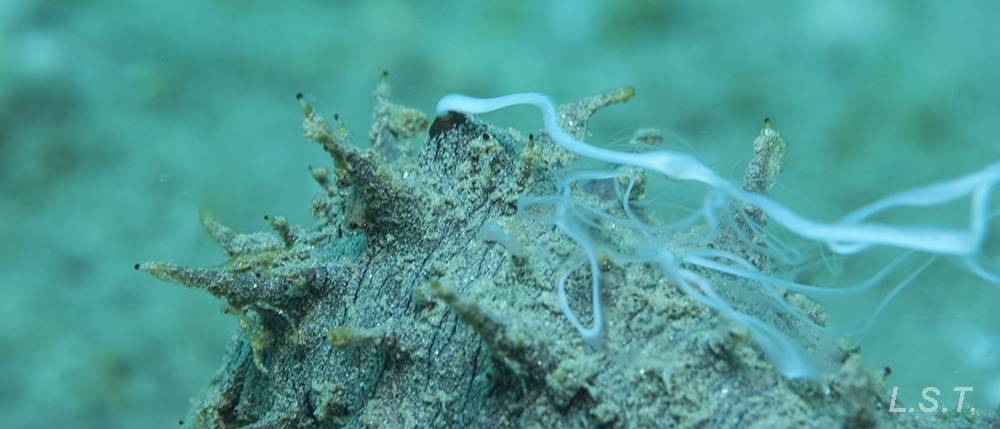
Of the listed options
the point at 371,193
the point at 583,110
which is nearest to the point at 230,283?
the point at 371,193

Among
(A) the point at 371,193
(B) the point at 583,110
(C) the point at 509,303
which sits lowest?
(C) the point at 509,303

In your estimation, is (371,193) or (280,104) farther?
(280,104)

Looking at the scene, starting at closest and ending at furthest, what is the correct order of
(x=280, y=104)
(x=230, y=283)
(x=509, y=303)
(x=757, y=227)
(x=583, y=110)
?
(x=509, y=303)
(x=230, y=283)
(x=757, y=227)
(x=583, y=110)
(x=280, y=104)

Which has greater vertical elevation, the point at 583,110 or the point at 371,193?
the point at 583,110

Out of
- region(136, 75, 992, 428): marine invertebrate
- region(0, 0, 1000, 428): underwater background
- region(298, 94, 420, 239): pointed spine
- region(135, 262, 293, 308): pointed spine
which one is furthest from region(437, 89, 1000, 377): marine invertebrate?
region(0, 0, 1000, 428): underwater background

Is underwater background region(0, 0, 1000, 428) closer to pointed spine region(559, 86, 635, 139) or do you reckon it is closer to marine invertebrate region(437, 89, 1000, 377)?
pointed spine region(559, 86, 635, 139)

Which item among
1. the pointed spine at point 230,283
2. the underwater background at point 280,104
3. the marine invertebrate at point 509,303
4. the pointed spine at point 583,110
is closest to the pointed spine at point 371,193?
the marine invertebrate at point 509,303

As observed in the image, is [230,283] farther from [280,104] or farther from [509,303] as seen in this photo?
[280,104]

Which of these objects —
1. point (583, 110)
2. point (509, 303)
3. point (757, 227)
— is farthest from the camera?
point (583, 110)
